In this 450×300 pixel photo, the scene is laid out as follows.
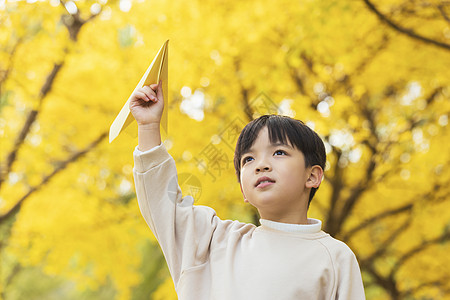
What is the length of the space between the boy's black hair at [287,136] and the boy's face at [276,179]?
0.05ft

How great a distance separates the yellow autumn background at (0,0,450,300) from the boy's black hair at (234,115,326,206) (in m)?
1.65

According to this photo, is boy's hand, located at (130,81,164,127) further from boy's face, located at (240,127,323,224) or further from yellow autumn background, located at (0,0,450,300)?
yellow autumn background, located at (0,0,450,300)

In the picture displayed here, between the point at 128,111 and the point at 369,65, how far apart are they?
3.24 m

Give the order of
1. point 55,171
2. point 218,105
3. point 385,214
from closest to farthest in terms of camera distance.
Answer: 1. point 218,105
2. point 55,171
3. point 385,214

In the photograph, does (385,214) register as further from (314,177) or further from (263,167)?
(263,167)

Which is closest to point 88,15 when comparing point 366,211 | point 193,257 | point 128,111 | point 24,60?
point 24,60

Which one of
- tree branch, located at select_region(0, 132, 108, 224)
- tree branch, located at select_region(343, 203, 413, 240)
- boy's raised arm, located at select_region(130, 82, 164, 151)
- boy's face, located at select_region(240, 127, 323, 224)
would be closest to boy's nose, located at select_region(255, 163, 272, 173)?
boy's face, located at select_region(240, 127, 323, 224)

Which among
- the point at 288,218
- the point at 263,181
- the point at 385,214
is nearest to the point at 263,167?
the point at 263,181

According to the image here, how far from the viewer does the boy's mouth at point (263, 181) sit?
121cm

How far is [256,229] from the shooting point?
129 centimetres

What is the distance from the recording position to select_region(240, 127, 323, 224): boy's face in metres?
1.21

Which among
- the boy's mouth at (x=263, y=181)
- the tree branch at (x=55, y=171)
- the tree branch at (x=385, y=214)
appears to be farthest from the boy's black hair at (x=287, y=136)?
the tree branch at (x=385, y=214)

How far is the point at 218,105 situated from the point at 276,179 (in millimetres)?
2780

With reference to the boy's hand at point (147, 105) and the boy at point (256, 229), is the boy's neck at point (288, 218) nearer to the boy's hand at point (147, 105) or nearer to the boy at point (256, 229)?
the boy at point (256, 229)
